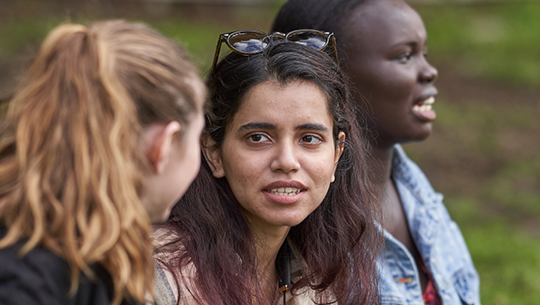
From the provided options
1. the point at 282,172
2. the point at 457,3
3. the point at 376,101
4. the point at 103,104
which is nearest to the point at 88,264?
the point at 103,104

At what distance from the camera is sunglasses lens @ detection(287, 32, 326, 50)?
2584 mm

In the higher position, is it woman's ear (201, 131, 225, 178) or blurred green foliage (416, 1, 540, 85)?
blurred green foliage (416, 1, 540, 85)

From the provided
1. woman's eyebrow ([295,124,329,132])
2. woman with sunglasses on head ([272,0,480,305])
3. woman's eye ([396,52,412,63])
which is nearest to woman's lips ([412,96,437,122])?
woman with sunglasses on head ([272,0,480,305])

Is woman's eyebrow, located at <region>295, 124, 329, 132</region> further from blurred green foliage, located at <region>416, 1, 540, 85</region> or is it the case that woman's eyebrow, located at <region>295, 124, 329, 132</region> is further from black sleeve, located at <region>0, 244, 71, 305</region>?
blurred green foliage, located at <region>416, 1, 540, 85</region>

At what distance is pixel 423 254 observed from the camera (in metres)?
3.44

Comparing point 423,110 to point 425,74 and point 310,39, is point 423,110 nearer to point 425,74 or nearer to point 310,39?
point 425,74

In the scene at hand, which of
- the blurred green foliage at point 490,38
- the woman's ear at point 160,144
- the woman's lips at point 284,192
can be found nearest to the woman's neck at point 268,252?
the woman's lips at point 284,192

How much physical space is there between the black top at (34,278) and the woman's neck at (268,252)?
3.62 feet

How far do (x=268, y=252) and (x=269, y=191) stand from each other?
0.39 m

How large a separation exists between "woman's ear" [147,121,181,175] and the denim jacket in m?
1.67

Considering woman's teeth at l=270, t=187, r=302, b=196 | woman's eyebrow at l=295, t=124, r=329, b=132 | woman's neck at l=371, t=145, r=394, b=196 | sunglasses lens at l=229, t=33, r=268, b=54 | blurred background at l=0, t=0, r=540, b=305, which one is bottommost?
woman's teeth at l=270, t=187, r=302, b=196

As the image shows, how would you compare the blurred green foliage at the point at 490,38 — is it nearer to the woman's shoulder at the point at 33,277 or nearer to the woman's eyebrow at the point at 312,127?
the woman's eyebrow at the point at 312,127

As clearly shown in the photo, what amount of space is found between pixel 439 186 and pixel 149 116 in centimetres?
520

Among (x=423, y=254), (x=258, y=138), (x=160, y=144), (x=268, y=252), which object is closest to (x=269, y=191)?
(x=258, y=138)
